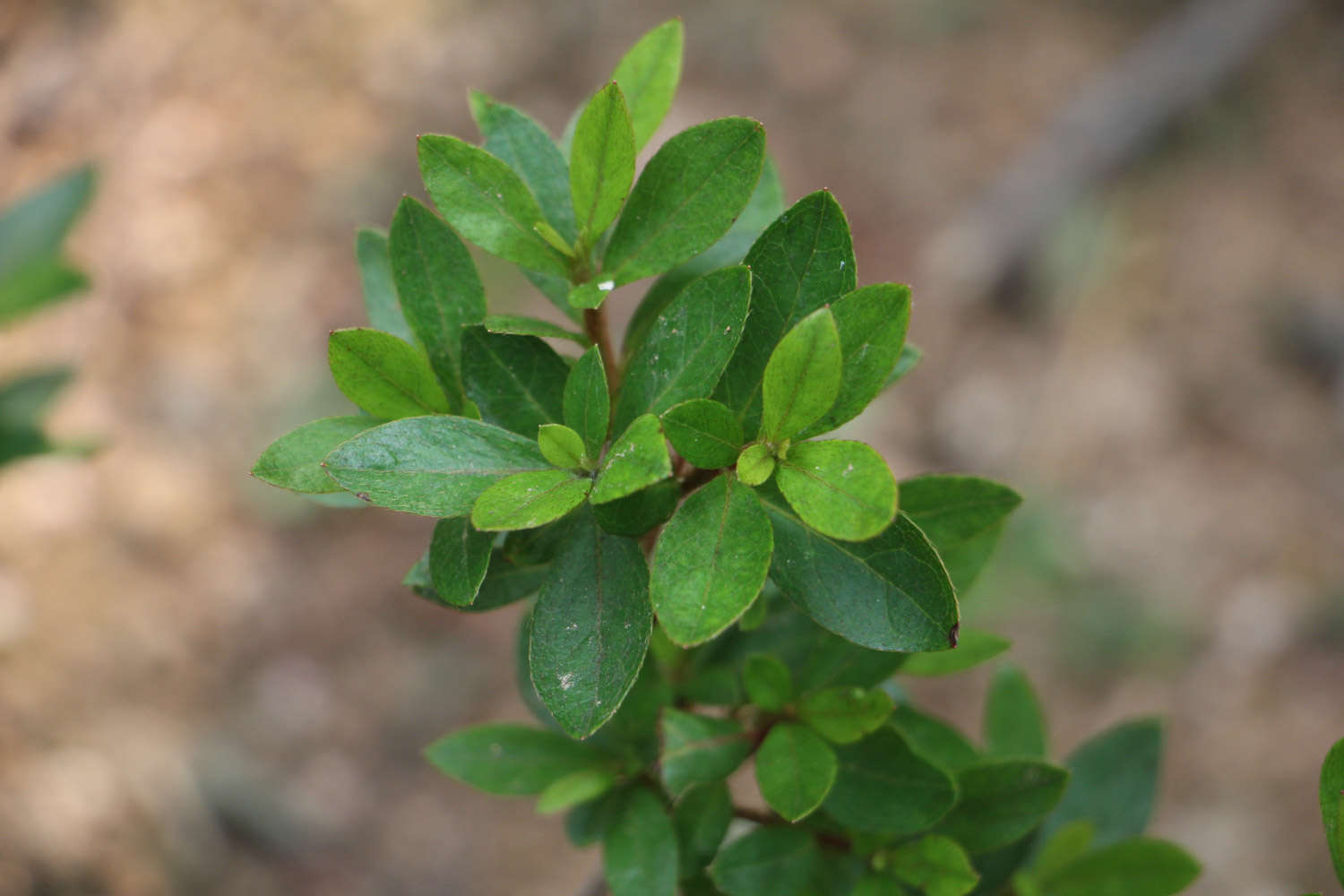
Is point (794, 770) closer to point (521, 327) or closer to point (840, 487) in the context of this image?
point (840, 487)

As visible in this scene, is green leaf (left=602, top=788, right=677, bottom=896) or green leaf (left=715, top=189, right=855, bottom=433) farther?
green leaf (left=602, top=788, right=677, bottom=896)

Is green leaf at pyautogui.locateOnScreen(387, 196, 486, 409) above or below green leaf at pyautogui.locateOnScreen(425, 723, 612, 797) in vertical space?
above

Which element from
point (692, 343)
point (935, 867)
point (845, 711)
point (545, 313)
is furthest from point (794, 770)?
point (545, 313)

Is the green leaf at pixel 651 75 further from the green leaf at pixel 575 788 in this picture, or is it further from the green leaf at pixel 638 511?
the green leaf at pixel 575 788

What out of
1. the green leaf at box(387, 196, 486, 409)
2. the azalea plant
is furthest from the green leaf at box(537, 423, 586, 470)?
the green leaf at box(387, 196, 486, 409)

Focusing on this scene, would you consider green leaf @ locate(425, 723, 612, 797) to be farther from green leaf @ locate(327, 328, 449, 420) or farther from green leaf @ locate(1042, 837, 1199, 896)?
green leaf @ locate(1042, 837, 1199, 896)

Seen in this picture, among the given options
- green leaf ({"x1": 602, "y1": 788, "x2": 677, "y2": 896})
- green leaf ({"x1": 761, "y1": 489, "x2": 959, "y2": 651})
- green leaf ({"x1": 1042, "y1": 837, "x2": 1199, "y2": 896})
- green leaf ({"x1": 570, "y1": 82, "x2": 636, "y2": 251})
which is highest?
green leaf ({"x1": 570, "y1": 82, "x2": 636, "y2": 251})

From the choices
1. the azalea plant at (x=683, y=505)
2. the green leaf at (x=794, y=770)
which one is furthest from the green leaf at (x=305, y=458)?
the green leaf at (x=794, y=770)
